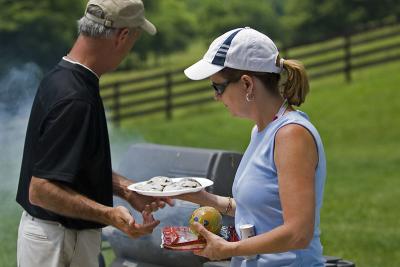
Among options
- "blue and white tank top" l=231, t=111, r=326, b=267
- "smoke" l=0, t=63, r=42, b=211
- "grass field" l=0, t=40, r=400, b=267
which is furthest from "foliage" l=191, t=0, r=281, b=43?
"blue and white tank top" l=231, t=111, r=326, b=267

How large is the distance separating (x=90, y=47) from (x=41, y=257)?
0.84 meters

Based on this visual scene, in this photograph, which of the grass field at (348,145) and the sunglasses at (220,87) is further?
the grass field at (348,145)

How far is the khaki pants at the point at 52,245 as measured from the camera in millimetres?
3768

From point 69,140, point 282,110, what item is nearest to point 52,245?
point 69,140

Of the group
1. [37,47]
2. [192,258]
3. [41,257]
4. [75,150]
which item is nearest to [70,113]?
[75,150]

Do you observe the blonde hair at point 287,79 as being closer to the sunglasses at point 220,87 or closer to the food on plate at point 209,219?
the sunglasses at point 220,87

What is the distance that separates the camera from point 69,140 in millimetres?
3576

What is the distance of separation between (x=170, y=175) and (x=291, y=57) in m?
16.3

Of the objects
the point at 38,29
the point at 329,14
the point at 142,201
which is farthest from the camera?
the point at 329,14

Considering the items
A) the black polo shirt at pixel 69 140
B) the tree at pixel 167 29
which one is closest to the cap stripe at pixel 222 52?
the black polo shirt at pixel 69 140

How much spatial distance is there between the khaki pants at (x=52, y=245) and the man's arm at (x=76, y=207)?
0.49 feet

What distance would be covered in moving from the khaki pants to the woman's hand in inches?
30.3

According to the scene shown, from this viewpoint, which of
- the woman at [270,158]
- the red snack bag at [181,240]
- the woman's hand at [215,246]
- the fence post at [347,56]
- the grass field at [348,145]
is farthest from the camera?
the fence post at [347,56]

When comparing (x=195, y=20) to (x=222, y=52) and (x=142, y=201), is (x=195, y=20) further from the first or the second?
(x=222, y=52)
